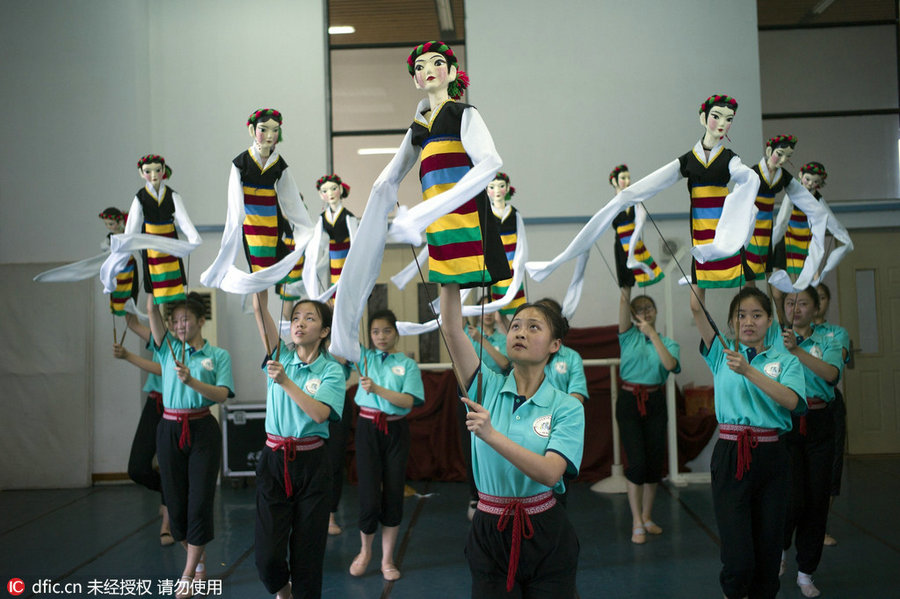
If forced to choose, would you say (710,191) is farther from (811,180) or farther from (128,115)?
(128,115)

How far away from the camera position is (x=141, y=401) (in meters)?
6.73

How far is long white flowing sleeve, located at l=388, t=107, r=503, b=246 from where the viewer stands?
69.3 inches

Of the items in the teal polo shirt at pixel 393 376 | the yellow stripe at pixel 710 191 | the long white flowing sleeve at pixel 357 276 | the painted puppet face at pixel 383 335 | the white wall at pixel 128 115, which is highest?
the white wall at pixel 128 115

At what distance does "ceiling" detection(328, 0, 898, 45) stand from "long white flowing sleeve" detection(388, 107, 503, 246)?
6085mm

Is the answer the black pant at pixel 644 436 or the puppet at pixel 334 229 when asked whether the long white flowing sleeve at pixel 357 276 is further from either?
the black pant at pixel 644 436

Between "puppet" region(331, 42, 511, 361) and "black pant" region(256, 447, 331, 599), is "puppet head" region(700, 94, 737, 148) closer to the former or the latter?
"puppet" region(331, 42, 511, 361)

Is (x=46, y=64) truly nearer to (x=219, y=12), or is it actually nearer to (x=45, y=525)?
(x=219, y=12)

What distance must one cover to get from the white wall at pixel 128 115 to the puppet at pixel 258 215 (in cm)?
403

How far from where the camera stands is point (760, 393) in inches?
111

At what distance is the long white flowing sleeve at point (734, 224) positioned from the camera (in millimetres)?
2623

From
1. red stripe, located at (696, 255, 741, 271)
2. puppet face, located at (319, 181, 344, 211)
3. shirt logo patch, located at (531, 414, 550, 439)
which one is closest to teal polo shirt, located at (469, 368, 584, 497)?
shirt logo patch, located at (531, 414, 550, 439)

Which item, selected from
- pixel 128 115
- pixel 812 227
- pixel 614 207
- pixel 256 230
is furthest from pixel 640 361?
pixel 128 115

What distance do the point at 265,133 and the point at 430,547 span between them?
2780 mm

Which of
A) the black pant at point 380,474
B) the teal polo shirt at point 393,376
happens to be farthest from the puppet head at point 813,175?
the black pant at point 380,474
